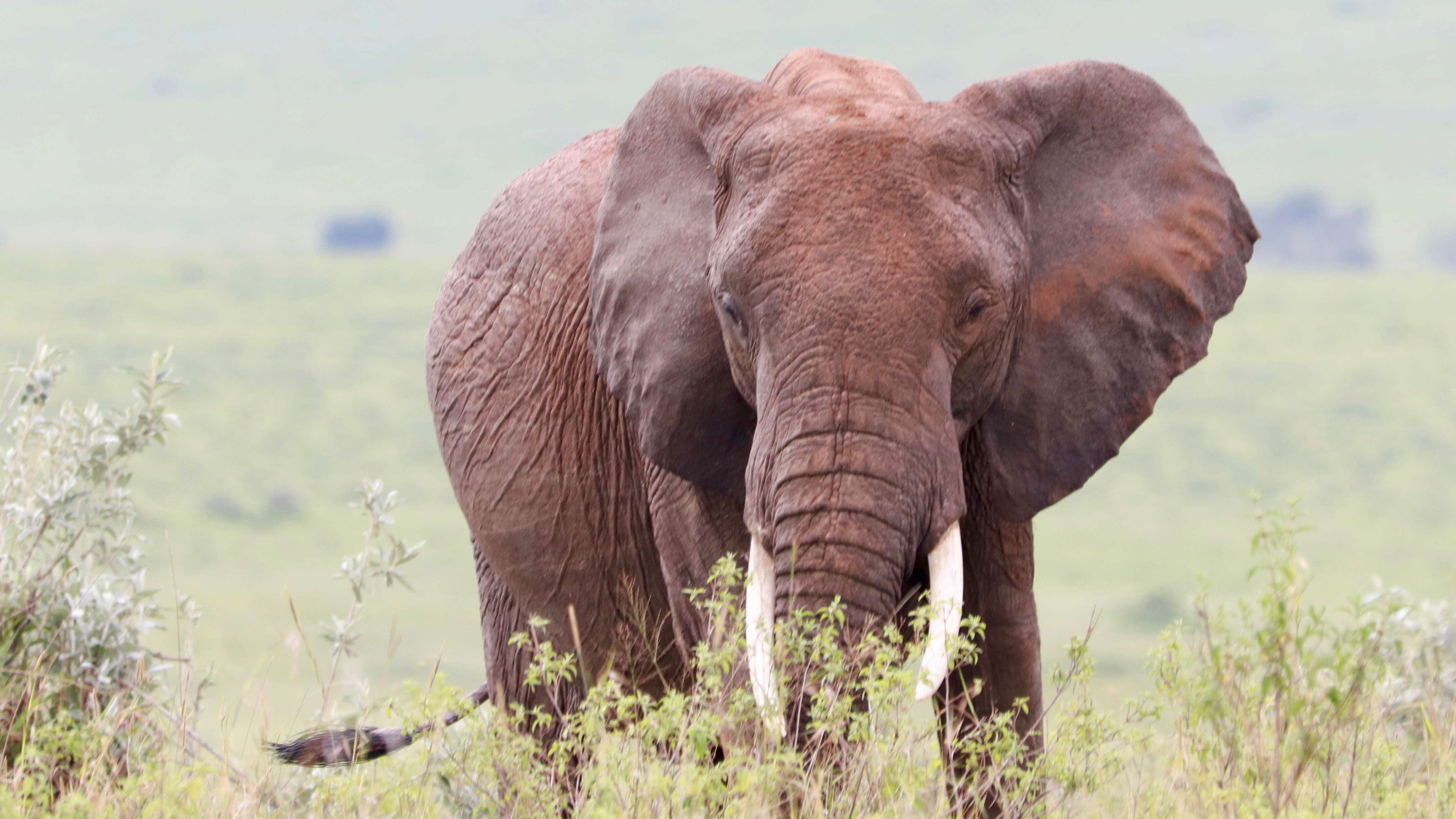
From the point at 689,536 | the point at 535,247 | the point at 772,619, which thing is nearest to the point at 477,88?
the point at 535,247

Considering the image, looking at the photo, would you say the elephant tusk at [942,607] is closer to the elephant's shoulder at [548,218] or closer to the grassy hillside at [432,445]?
the elephant's shoulder at [548,218]

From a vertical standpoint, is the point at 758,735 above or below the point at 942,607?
below

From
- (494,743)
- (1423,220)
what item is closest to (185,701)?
(494,743)

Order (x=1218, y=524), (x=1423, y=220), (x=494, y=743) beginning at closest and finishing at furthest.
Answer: (x=494, y=743)
(x=1218, y=524)
(x=1423, y=220)

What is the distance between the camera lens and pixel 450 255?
317ft

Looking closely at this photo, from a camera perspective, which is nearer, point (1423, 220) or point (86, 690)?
point (86, 690)

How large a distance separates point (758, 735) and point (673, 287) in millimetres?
1132

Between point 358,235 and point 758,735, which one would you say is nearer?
point 758,735

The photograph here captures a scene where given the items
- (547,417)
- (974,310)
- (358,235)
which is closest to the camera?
(974,310)

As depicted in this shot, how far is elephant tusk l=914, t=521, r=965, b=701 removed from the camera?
4.11m

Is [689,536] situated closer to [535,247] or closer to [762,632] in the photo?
[762,632]

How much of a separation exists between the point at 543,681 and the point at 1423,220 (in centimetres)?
11202

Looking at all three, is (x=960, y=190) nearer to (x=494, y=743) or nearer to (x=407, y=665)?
(x=494, y=743)

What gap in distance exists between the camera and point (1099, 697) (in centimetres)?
2909
